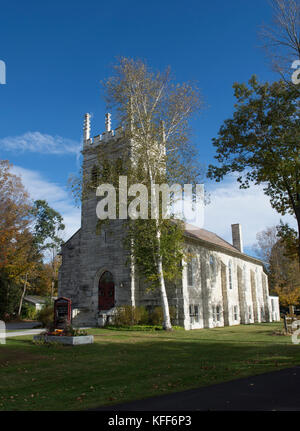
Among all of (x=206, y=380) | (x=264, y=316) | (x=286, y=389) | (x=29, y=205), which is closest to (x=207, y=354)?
(x=206, y=380)

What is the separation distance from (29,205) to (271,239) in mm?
38890

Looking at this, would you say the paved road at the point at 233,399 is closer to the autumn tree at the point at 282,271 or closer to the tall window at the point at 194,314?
the tall window at the point at 194,314

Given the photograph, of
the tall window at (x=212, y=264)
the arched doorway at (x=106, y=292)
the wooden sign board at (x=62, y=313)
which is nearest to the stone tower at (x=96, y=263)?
the arched doorway at (x=106, y=292)

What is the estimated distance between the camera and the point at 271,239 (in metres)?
58.8

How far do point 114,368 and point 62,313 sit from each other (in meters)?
8.26

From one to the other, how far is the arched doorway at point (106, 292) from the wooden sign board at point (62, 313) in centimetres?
979

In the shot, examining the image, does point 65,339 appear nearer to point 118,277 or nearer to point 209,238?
point 118,277

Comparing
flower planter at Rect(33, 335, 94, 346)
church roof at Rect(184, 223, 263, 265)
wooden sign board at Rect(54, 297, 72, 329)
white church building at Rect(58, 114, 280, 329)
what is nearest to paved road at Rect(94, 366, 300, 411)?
flower planter at Rect(33, 335, 94, 346)

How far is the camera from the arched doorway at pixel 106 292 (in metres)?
29.2

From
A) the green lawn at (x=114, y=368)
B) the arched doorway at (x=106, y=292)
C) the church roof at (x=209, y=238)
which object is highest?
the church roof at (x=209, y=238)

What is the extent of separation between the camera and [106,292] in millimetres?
29656

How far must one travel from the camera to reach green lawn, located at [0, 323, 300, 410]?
827 cm

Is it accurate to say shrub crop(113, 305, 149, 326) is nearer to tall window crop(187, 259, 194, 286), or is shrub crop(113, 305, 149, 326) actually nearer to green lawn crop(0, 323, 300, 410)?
tall window crop(187, 259, 194, 286)

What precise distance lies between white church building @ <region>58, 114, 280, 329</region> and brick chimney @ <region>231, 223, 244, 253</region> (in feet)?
32.8
